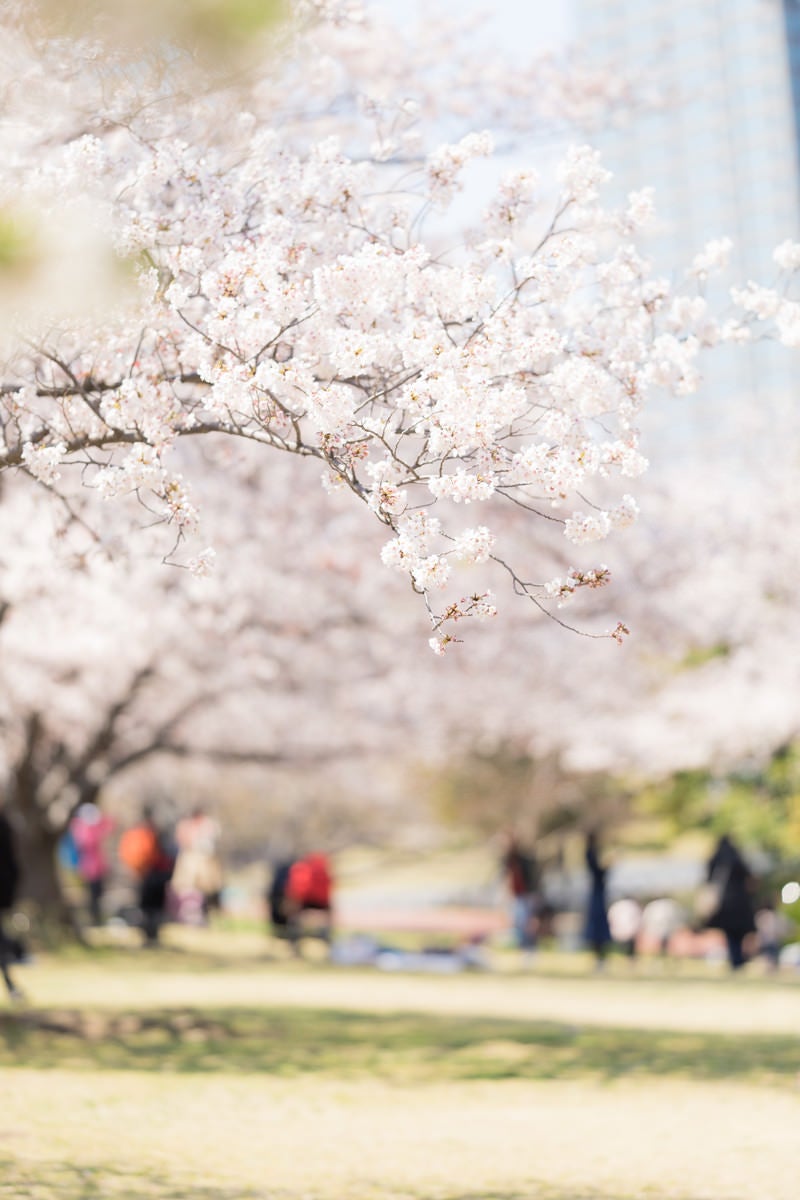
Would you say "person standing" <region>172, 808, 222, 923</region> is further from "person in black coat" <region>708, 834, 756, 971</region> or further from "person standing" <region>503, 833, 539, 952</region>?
"person in black coat" <region>708, 834, 756, 971</region>

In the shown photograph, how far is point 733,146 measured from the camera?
132250mm

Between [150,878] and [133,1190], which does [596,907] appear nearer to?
[150,878]

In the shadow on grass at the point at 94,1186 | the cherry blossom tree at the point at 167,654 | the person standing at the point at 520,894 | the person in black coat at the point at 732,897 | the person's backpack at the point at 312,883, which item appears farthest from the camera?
the person standing at the point at 520,894

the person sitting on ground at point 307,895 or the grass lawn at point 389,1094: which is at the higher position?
the person sitting on ground at point 307,895

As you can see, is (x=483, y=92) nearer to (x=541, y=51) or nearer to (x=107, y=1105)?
(x=541, y=51)

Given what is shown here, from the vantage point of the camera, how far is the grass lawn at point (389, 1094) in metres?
6.70

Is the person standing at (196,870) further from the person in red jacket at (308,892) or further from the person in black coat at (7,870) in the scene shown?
the person in black coat at (7,870)

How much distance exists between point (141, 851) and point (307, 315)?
17990 millimetres

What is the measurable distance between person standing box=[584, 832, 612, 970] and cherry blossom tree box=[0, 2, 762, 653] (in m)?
15.0

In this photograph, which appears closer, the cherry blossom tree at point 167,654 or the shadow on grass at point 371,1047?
the shadow on grass at point 371,1047

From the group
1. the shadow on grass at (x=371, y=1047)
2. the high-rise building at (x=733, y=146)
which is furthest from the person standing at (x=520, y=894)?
the high-rise building at (x=733, y=146)

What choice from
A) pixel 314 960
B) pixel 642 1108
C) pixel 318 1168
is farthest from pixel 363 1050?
pixel 314 960

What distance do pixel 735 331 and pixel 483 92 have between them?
660 cm

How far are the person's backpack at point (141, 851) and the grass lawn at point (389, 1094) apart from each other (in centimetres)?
702
